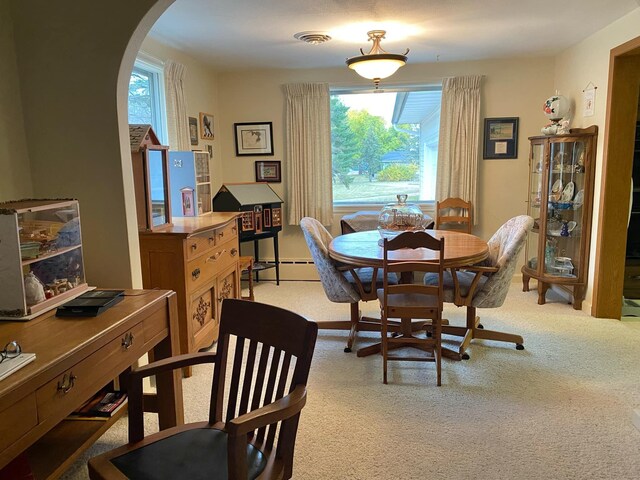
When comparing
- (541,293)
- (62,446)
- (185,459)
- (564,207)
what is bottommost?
(541,293)

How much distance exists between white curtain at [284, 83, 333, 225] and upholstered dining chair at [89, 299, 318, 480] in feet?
12.2

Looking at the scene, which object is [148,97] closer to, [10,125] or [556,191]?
[10,125]

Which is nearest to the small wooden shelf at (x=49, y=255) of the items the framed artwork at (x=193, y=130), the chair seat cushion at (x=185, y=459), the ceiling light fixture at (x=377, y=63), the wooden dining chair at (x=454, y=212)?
the chair seat cushion at (x=185, y=459)

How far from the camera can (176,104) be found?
3984 mm

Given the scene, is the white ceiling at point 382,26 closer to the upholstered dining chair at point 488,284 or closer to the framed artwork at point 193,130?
the framed artwork at point 193,130

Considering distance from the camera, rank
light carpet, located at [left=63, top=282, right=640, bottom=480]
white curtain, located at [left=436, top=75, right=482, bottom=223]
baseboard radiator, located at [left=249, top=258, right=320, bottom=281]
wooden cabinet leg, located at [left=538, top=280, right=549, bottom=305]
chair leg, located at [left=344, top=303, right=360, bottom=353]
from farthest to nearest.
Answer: baseboard radiator, located at [left=249, top=258, right=320, bottom=281] < white curtain, located at [left=436, top=75, right=482, bottom=223] < wooden cabinet leg, located at [left=538, top=280, right=549, bottom=305] < chair leg, located at [left=344, top=303, right=360, bottom=353] < light carpet, located at [left=63, top=282, right=640, bottom=480]

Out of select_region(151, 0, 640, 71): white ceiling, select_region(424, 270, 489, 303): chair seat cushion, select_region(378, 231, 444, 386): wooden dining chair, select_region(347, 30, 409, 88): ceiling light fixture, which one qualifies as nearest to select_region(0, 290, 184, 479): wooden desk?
select_region(378, 231, 444, 386): wooden dining chair

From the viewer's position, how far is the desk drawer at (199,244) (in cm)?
284

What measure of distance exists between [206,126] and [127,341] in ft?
11.6

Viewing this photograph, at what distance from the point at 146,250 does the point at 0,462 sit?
5.76 feet

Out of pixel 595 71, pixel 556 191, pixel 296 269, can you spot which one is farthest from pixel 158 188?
pixel 595 71

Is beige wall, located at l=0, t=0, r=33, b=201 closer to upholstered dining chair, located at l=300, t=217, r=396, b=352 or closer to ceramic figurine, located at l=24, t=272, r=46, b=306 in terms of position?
ceramic figurine, located at l=24, t=272, r=46, b=306

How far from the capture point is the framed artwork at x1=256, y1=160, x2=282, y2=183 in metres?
5.37

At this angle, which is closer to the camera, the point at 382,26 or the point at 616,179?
the point at 382,26
